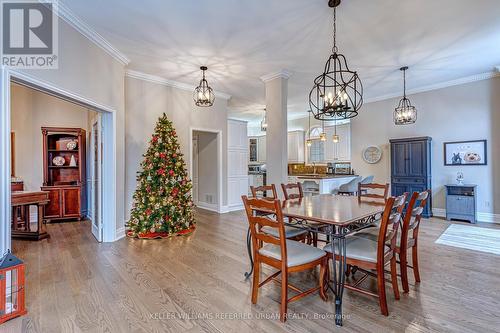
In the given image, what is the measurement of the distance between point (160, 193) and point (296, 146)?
5.93 m

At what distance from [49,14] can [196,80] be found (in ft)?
8.90

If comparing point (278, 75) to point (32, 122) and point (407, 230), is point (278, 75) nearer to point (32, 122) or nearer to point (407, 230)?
point (407, 230)

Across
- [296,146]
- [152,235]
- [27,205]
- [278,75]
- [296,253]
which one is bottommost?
[152,235]

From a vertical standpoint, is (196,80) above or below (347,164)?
above

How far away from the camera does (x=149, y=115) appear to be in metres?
4.94

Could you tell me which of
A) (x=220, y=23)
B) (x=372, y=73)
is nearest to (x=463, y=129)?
(x=372, y=73)

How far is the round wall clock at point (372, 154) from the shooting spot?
22.1 ft

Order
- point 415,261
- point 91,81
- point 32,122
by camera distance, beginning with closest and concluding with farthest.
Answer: point 415,261 → point 91,81 → point 32,122

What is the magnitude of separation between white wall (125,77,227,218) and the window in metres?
4.14

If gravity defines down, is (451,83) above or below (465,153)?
above

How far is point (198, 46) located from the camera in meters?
3.76

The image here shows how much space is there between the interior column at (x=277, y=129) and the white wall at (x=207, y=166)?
1.98m

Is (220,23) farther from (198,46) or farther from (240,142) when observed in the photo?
(240,142)

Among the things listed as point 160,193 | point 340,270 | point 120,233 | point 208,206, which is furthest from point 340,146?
point 120,233
